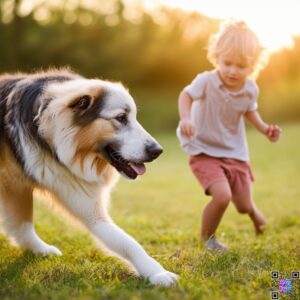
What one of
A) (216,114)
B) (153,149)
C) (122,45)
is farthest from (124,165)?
(122,45)

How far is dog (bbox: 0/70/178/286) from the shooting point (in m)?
4.02

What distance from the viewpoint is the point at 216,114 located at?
18.6ft

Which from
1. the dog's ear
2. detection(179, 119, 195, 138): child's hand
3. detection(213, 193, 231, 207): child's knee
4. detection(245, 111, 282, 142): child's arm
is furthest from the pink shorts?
the dog's ear

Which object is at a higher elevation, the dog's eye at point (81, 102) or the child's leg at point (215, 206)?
the dog's eye at point (81, 102)

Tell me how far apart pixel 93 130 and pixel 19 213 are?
1.18m

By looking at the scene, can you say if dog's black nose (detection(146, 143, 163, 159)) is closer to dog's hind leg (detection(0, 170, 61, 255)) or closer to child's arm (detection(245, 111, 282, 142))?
dog's hind leg (detection(0, 170, 61, 255))

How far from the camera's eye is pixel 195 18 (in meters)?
31.1

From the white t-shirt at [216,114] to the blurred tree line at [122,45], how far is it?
71.1 feet

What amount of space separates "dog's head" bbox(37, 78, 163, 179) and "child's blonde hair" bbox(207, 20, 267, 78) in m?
1.83

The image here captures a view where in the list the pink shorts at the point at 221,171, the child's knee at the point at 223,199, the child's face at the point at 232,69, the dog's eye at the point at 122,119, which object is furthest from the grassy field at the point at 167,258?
the child's face at the point at 232,69

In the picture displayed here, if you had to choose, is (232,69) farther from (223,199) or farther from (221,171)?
(223,199)

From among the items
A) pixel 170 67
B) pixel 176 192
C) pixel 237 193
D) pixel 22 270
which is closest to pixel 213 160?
pixel 237 193

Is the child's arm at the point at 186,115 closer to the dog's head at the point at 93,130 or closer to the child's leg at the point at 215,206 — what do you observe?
the child's leg at the point at 215,206

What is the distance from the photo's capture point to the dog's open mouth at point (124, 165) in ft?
13.5
